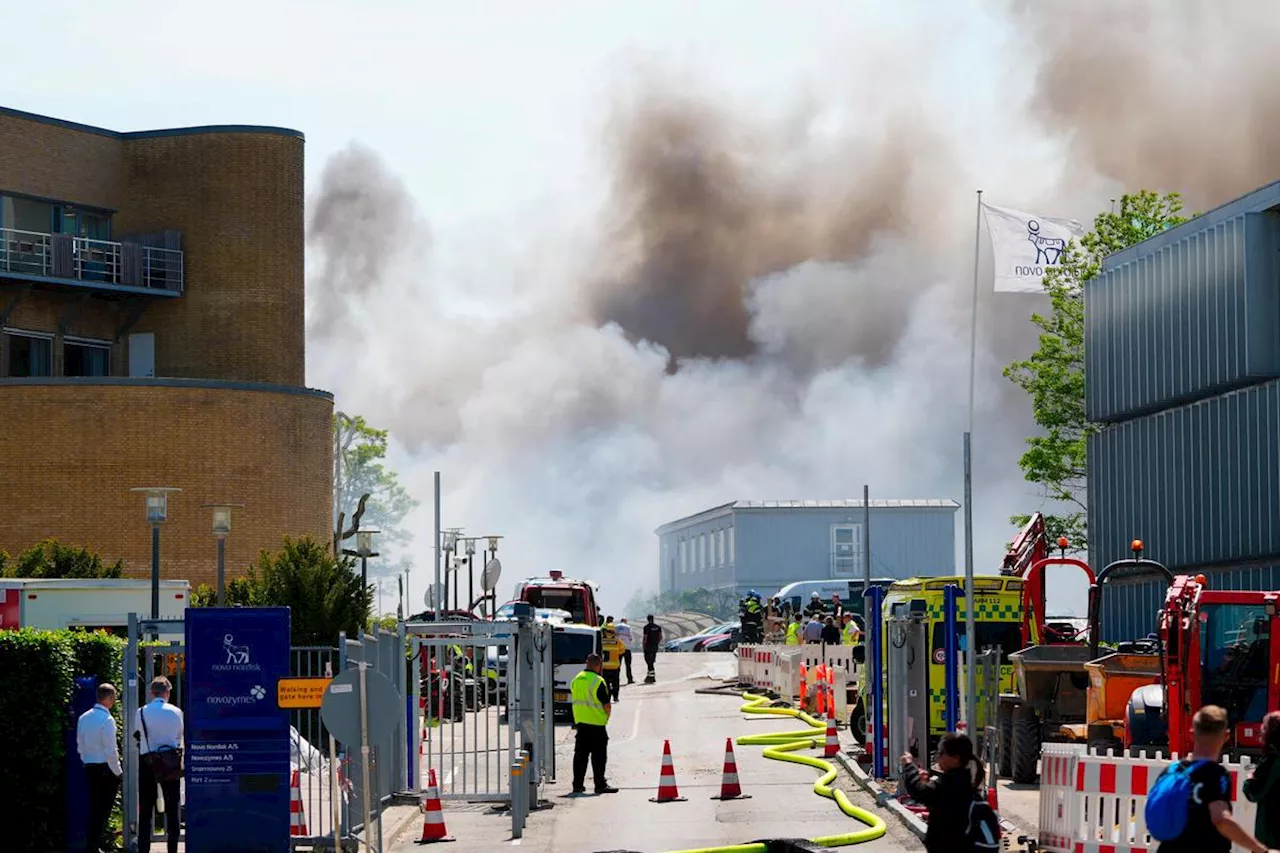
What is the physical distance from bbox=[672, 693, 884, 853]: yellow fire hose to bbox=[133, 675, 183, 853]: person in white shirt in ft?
15.9

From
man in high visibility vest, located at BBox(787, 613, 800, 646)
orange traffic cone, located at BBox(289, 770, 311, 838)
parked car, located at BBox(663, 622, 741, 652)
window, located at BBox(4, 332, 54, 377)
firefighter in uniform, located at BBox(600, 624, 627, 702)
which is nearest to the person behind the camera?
orange traffic cone, located at BBox(289, 770, 311, 838)

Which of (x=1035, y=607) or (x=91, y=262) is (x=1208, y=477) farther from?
(x=91, y=262)

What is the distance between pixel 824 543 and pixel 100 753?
256 ft

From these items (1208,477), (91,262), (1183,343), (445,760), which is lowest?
(445,760)

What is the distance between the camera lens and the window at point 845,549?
93.3m

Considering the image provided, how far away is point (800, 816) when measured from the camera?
2045 cm

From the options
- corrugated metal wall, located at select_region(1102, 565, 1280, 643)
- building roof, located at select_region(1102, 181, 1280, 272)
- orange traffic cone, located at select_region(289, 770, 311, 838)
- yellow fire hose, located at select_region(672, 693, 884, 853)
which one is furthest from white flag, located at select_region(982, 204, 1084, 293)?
orange traffic cone, located at select_region(289, 770, 311, 838)

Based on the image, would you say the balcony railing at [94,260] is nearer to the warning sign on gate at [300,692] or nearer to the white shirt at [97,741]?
the white shirt at [97,741]

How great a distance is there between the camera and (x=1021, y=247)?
4106 centimetres

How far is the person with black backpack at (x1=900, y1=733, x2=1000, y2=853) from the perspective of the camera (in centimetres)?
1052

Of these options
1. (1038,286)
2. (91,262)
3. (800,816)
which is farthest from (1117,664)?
(91,262)

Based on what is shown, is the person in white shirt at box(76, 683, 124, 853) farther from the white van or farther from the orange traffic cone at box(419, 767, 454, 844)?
the white van

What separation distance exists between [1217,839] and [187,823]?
10.8 metres

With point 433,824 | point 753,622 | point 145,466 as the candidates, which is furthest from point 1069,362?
point 433,824
